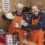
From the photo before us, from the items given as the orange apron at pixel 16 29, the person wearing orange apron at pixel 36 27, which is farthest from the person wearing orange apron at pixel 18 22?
the person wearing orange apron at pixel 36 27

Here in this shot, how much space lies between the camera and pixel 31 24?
2.54 meters

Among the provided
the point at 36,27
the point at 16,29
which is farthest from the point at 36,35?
the point at 16,29

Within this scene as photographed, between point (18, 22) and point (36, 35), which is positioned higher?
point (18, 22)

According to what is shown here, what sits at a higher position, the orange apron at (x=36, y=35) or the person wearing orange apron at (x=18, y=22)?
the person wearing orange apron at (x=18, y=22)

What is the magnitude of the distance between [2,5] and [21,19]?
0.37 metres

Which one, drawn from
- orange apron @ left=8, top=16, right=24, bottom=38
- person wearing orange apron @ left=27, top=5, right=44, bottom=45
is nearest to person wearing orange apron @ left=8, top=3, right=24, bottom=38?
orange apron @ left=8, top=16, right=24, bottom=38

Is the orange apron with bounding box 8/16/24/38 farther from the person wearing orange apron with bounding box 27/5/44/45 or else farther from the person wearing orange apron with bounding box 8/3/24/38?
the person wearing orange apron with bounding box 27/5/44/45

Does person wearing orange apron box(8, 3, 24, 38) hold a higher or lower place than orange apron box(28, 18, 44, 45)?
higher

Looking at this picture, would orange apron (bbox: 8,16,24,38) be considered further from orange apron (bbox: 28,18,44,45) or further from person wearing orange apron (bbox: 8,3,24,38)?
orange apron (bbox: 28,18,44,45)

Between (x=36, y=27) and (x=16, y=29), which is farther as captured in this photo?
(x=16, y=29)

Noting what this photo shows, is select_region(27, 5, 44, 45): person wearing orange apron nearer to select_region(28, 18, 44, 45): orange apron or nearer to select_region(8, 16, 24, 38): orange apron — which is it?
select_region(28, 18, 44, 45): orange apron

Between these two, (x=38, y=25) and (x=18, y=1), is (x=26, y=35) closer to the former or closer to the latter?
(x=38, y=25)

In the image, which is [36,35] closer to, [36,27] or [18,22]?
[36,27]

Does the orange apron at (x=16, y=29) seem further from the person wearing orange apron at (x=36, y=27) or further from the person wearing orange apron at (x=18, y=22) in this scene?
the person wearing orange apron at (x=36, y=27)
